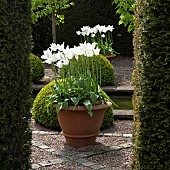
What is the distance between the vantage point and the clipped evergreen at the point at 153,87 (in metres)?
2.89

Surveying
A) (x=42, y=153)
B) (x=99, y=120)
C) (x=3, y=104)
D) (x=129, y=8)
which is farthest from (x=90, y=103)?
(x=129, y=8)

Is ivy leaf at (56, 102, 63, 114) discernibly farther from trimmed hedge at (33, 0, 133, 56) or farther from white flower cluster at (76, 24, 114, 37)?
trimmed hedge at (33, 0, 133, 56)

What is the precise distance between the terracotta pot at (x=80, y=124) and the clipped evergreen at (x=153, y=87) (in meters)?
1.60

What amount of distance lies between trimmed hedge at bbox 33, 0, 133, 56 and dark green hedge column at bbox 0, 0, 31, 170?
8367mm

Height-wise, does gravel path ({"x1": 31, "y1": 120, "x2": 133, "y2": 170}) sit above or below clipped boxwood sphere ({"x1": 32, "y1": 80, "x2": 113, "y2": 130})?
below

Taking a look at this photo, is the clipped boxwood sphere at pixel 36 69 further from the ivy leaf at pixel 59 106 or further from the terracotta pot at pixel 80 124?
the ivy leaf at pixel 59 106

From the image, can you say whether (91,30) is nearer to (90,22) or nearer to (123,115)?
(123,115)

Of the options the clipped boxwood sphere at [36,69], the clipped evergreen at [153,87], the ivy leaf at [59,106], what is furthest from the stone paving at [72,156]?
the clipped boxwood sphere at [36,69]

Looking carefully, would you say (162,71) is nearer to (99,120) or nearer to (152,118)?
(152,118)

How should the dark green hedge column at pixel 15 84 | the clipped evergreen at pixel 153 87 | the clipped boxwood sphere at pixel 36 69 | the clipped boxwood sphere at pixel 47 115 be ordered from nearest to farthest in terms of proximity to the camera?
the clipped evergreen at pixel 153 87, the dark green hedge column at pixel 15 84, the clipped boxwood sphere at pixel 47 115, the clipped boxwood sphere at pixel 36 69

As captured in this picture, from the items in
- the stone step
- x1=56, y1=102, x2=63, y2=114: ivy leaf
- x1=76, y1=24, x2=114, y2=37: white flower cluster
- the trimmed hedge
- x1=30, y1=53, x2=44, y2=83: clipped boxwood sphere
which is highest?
the trimmed hedge

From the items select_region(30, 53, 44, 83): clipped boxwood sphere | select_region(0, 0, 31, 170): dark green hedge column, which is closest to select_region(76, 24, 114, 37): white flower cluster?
select_region(30, 53, 44, 83): clipped boxwood sphere

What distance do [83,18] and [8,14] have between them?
880 centimetres

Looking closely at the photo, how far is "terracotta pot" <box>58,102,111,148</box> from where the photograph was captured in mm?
4734
